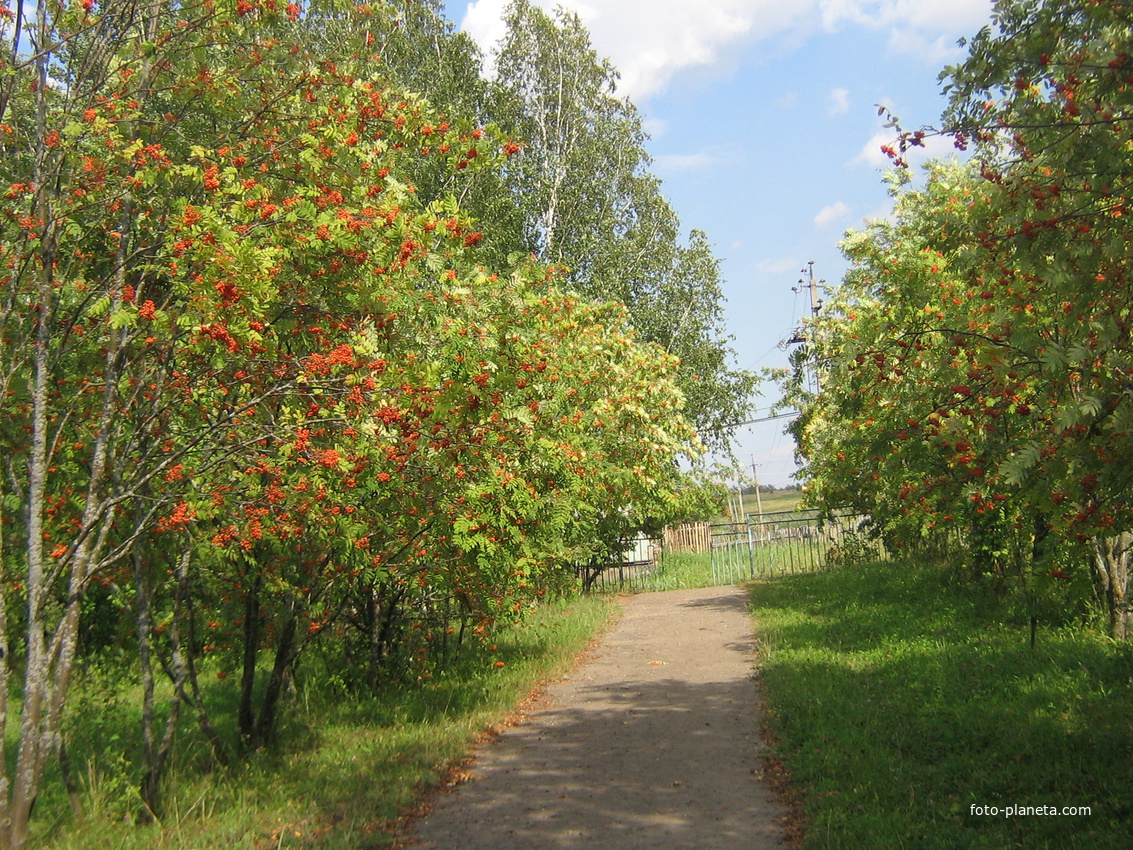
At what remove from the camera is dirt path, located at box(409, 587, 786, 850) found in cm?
596

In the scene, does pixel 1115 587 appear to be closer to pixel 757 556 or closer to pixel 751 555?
pixel 751 555

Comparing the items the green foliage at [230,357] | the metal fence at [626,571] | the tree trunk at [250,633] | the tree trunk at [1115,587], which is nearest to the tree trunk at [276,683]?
the green foliage at [230,357]

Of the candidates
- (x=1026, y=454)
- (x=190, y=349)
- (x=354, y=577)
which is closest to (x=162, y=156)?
(x=190, y=349)

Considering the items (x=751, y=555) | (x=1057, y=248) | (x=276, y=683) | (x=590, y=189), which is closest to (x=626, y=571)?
(x=751, y=555)

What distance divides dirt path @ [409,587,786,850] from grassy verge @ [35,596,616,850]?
0.38 m

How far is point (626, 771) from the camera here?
291 inches

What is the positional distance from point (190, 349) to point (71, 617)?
1717 mm

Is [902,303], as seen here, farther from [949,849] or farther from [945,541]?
[945,541]

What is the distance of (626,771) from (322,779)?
241 cm

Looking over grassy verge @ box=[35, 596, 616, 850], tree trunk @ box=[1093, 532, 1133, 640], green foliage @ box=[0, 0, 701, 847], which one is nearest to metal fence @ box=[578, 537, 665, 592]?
grassy verge @ box=[35, 596, 616, 850]

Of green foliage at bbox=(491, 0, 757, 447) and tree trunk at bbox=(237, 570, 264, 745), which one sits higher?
green foliage at bbox=(491, 0, 757, 447)

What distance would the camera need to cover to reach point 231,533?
242 inches

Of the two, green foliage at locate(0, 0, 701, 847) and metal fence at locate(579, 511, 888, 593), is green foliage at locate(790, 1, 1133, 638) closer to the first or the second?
green foliage at locate(0, 0, 701, 847)

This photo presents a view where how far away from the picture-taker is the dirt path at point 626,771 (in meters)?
5.96
